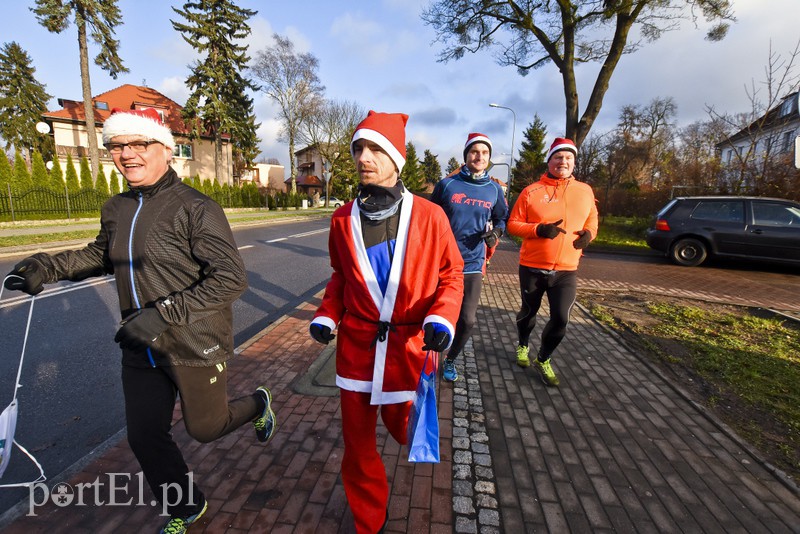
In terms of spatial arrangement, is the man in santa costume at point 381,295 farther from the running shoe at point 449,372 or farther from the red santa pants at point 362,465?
the running shoe at point 449,372

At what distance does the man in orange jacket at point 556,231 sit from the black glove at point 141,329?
2.76 metres

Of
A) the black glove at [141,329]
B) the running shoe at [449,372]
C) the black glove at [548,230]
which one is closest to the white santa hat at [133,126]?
the black glove at [141,329]

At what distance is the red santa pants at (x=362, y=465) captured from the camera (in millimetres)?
1821

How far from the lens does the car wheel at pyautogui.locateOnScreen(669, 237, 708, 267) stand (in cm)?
972

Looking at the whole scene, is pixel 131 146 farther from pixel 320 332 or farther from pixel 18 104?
pixel 18 104

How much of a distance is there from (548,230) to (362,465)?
2.30 meters

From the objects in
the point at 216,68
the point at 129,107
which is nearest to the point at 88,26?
the point at 216,68

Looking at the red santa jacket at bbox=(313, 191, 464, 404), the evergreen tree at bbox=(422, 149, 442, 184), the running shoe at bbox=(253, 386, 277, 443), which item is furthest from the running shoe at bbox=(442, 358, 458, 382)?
the evergreen tree at bbox=(422, 149, 442, 184)

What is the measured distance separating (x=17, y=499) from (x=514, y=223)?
154 inches

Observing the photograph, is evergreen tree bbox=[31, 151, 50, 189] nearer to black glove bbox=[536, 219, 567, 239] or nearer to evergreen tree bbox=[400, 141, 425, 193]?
black glove bbox=[536, 219, 567, 239]

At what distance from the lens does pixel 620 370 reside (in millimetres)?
3893

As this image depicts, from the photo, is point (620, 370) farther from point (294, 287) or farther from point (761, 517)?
point (294, 287)

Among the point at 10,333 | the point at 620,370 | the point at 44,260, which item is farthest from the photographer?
the point at 10,333

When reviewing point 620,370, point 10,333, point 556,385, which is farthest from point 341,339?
point 10,333
